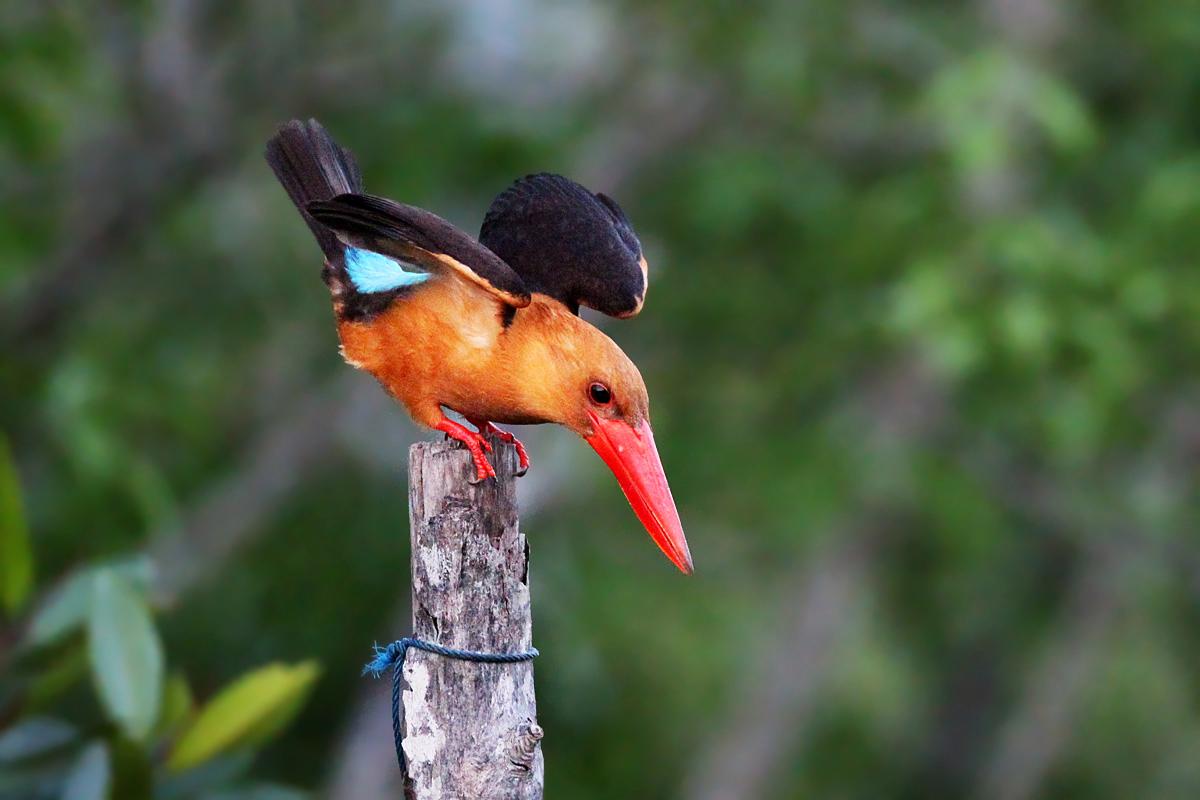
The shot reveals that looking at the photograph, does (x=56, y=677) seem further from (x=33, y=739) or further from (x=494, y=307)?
(x=494, y=307)

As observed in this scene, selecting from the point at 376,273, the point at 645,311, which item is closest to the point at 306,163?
the point at 376,273

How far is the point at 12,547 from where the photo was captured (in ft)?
10.2

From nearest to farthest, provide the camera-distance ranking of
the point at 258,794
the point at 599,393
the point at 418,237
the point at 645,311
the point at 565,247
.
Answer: the point at 418,237 < the point at 599,393 < the point at 565,247 < the point at 258,794 < the point at 645,311

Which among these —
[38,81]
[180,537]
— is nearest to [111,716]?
[38,81]

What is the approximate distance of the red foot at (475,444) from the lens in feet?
8.41

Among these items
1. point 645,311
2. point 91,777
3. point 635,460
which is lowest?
point 91,777

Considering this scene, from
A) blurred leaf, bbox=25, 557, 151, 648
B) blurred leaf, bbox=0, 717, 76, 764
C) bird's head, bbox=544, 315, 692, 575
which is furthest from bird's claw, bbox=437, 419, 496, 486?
blurred leaf, bbox=0, 717, 76, 764

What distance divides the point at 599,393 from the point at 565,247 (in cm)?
38

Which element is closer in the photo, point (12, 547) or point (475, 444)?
point (475, 444)

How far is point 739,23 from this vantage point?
6.91m

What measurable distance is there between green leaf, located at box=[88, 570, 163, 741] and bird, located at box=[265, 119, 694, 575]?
682 mm

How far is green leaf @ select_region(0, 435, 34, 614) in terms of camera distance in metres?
3.08

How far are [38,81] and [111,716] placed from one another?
3483mm

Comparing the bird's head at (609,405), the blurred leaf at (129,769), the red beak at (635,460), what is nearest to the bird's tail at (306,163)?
the bird's head at (609,405)
